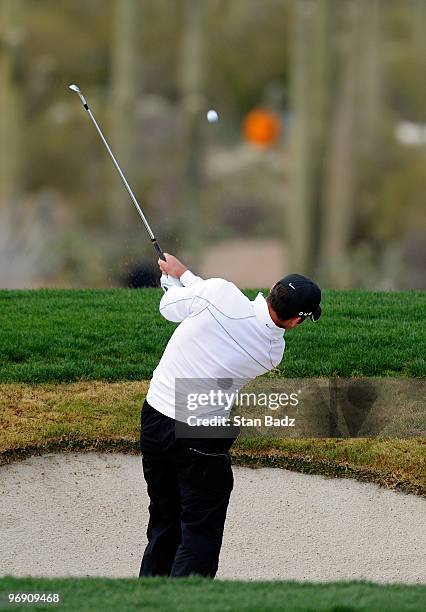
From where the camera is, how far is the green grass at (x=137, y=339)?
8.15m

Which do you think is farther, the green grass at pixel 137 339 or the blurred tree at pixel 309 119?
the blurred tree at pixel 309 119

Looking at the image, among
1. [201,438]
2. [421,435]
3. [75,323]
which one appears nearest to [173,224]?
[75,323]

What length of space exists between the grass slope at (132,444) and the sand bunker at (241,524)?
8cm

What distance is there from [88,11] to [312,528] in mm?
9108

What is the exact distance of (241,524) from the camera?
277 inches

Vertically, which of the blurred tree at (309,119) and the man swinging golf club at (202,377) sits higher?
the blurred tree at (309,119)

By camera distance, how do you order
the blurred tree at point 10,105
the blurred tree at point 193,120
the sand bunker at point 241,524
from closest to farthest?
the sand bunker at point 241,524 < the blurred tree at point 193,120 < the blurred tree at point 10,105

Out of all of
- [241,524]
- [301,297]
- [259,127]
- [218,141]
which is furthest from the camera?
[218,141]

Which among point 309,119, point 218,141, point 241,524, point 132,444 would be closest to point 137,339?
point 132,444

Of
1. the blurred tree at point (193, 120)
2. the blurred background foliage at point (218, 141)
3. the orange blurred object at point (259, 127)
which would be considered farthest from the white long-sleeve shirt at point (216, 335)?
the blurred tree at point (193, 120)

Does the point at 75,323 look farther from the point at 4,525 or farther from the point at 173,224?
the point at 173,224

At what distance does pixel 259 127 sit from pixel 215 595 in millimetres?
7718

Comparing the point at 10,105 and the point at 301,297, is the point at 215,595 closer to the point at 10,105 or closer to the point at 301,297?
the point at 301,297

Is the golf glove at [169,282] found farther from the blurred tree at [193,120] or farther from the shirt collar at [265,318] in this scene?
the blurred tree at [193,120]
